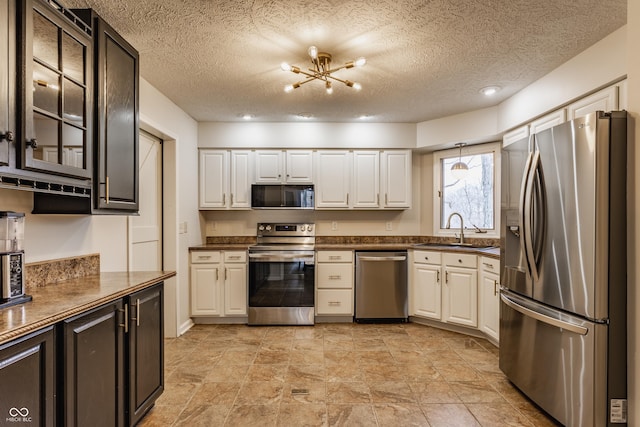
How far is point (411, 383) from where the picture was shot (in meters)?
2.51

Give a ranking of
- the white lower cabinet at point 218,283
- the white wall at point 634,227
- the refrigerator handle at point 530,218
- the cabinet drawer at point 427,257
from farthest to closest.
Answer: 1. the white lower cabinet at point 218,283
2. the cabinet drawer at point 427,257
3. the refrigerator handle at point 530,218
4. the white wall at point 634,227

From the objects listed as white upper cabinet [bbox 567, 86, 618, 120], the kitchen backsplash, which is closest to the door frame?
the kitchen backsplash

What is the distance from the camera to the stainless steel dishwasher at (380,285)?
154 inches

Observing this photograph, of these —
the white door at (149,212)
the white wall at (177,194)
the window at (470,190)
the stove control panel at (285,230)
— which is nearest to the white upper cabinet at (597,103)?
the window at (470,190)

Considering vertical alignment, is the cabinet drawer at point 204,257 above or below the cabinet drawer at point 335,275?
above

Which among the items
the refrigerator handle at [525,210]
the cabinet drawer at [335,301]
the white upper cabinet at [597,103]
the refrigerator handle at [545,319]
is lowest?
the cabinet drawer at [335,301]

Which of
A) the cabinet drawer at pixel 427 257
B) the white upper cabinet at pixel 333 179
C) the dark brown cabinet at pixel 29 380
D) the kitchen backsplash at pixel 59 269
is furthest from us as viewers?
the white upper cabinet at pixel 333 179

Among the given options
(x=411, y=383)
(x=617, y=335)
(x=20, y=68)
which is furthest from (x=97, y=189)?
(x=617, y=335)

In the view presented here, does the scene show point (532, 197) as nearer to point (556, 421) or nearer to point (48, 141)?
point (556, 421)

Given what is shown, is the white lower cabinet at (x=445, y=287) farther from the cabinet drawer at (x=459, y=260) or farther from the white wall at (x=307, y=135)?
the white wall at (x=307, y=135)

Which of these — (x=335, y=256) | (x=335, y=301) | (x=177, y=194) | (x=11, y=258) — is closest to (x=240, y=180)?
(x=177, y=194)

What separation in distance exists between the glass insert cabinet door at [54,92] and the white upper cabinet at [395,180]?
3.17 metres

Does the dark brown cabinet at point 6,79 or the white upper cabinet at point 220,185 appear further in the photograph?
the white upper cabinet at point 220,185

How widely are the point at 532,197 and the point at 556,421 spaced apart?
4.43 feet
